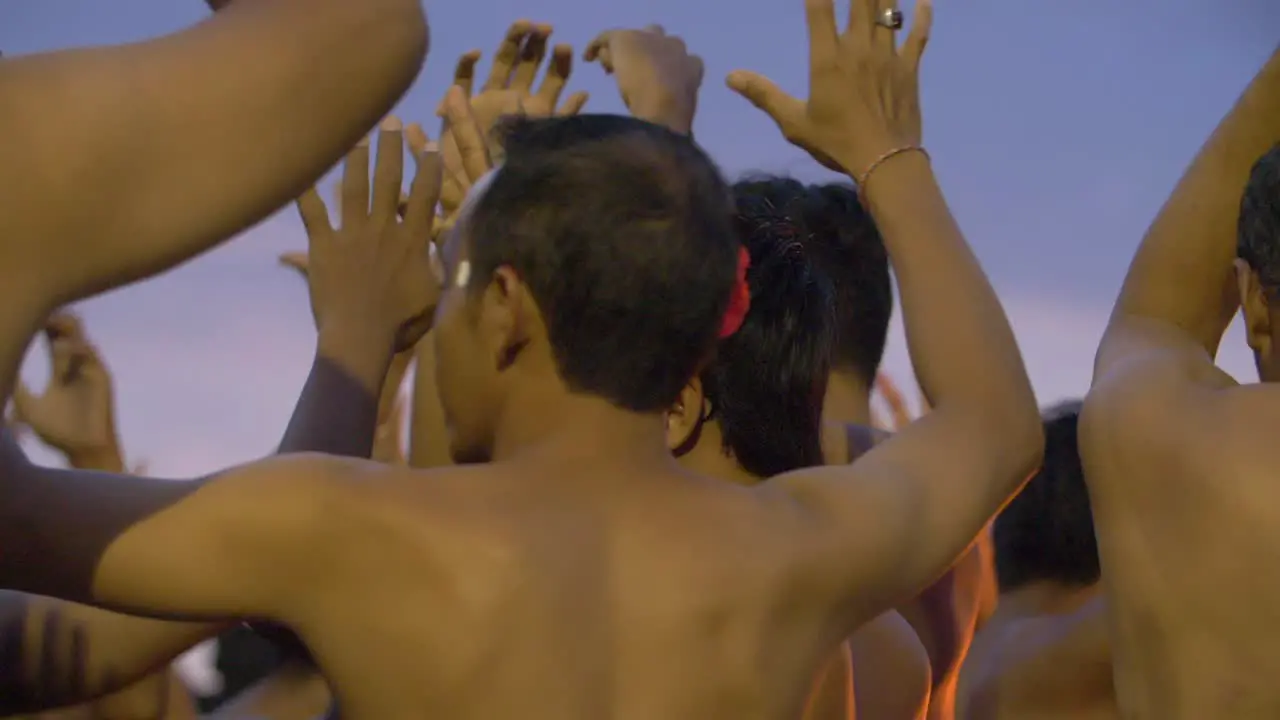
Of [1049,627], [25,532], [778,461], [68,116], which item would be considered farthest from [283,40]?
[1049,627]

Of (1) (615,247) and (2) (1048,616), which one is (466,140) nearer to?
(1) (615,247)

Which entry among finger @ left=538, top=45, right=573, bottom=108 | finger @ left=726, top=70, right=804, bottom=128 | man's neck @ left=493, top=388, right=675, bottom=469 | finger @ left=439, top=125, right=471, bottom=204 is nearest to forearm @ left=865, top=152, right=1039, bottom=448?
finger @ left=726, top=70, right=804, bottom=128

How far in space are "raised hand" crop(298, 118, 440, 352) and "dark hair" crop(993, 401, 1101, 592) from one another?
2.21 meters

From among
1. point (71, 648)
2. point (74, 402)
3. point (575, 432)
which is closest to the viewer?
point (575, 432)

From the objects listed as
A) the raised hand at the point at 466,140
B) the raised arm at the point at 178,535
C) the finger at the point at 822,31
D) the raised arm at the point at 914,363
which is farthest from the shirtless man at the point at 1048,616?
the raised arm at the point at 178,535

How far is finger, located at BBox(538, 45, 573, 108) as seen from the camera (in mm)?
2980

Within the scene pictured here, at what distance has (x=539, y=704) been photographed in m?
1.54

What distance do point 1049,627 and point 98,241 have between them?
3342 millimetres

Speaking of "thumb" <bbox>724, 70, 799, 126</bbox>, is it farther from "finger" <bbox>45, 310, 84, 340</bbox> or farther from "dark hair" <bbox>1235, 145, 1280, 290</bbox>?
"finger" <bbox>45, 310, 84, 340</bbox>

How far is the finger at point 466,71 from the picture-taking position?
2990mm

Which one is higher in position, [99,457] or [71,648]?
[71,648]

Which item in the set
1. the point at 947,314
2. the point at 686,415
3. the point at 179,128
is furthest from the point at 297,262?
the point at 179,128

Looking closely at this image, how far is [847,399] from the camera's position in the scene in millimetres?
3309

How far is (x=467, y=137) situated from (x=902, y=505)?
113 centimetres
